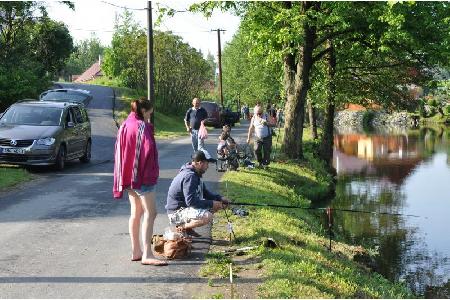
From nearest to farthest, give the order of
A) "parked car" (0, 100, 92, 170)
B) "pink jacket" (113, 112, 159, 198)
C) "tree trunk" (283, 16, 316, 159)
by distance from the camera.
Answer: "pink jacket" (113, 112, 159, 198)
"parked car" (0, 100, 92, 170)
"tree trunk" (283, 16, 316, 159)

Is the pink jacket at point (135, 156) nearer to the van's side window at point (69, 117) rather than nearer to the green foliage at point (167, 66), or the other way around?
the van's side window at point (69, 117)

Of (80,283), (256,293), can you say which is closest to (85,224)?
(80,283)

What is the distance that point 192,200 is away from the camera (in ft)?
26.4

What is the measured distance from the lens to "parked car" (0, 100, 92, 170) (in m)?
15.5

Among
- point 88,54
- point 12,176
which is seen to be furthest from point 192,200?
point 88,54

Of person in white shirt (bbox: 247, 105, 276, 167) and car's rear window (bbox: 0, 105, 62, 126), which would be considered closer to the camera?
car's rear window (bbox: 0, 105, 62, 126)

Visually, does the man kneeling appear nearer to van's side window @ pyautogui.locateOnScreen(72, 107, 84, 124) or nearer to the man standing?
the man standing

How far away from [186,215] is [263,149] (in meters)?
9.83

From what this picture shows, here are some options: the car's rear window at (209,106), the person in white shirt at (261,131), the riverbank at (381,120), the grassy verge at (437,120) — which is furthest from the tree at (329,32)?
the grassy verge at (437,120)

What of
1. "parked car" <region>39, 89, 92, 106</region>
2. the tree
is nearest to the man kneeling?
the tree

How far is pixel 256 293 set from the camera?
21.1ft

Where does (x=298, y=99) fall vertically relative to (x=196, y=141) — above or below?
above

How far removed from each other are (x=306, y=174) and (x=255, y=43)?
493cm

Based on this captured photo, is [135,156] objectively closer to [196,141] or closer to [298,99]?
[196,141]
